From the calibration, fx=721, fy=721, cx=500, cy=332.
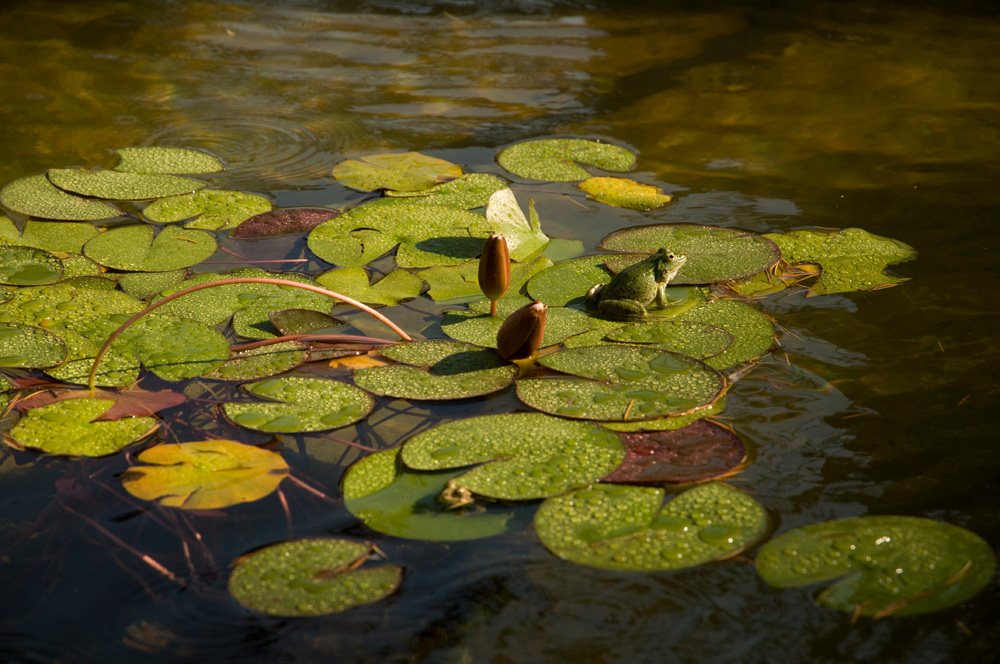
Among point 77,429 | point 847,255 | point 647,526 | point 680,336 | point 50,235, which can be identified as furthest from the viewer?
point 50,235

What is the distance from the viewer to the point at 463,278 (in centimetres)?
289

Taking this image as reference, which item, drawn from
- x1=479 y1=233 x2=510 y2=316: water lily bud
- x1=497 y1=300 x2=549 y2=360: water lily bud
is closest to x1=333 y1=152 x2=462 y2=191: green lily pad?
x1=479 y1=233 x2=510 y2=316: water lily bud

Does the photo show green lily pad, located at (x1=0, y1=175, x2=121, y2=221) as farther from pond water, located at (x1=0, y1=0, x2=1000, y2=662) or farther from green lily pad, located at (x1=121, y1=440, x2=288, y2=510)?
green lily pad, located at (x1=121, y1=440, x2=288, y2=510)

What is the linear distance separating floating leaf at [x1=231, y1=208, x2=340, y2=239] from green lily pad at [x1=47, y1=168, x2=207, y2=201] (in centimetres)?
48

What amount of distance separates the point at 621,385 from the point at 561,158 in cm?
188

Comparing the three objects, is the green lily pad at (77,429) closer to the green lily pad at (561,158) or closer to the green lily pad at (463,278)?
the green lily pad at (463,278)

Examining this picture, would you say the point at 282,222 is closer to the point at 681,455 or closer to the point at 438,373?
the point at 438,373

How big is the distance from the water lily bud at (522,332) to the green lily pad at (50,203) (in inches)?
79.7

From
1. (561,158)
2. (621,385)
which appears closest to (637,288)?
(621,385)

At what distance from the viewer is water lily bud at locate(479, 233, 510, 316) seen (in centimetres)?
247

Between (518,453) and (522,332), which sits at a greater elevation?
(522,332)

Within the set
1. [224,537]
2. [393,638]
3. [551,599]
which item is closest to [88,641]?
[224,537]

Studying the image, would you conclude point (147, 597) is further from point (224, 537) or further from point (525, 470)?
point (525, 470)

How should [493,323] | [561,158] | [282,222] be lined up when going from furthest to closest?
1. [561,158]
2. [282,222]
3. [493,323]
